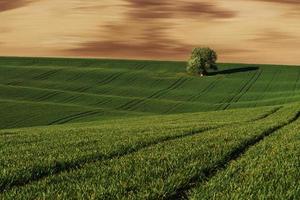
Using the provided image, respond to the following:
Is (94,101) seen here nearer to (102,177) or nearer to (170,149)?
(170,149)

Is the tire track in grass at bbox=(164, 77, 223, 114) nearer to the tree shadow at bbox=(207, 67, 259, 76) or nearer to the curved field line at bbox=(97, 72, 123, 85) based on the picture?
the tree shadow at bbox=(207, 67, 259, 76)

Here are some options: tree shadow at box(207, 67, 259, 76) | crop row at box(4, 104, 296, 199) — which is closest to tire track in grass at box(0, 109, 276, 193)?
crop row at box(4, 104, 296, 199)

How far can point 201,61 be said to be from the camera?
11150cm

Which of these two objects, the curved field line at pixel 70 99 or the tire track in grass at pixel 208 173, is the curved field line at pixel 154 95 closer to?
the curved field line at pixel 70 99

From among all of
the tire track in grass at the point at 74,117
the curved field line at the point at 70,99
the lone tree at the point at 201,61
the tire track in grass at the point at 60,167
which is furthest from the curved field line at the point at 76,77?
the tire track in grass at the point at 60,167

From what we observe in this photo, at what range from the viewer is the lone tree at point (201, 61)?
4358 inches

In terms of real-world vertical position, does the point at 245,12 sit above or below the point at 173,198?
above

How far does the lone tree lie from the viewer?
11069cm

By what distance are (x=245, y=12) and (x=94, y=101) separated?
3321 inches

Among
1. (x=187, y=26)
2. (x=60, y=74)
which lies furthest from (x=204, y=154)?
(x=187, y=26)

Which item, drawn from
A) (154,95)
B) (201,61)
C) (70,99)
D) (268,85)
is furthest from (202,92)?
(70,99)

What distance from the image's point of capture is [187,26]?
141750 mm

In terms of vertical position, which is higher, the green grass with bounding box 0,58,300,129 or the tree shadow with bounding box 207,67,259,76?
Answer: the tree shadow with bounding box 207,67,259,76

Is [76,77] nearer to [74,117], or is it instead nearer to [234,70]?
[74,117]
